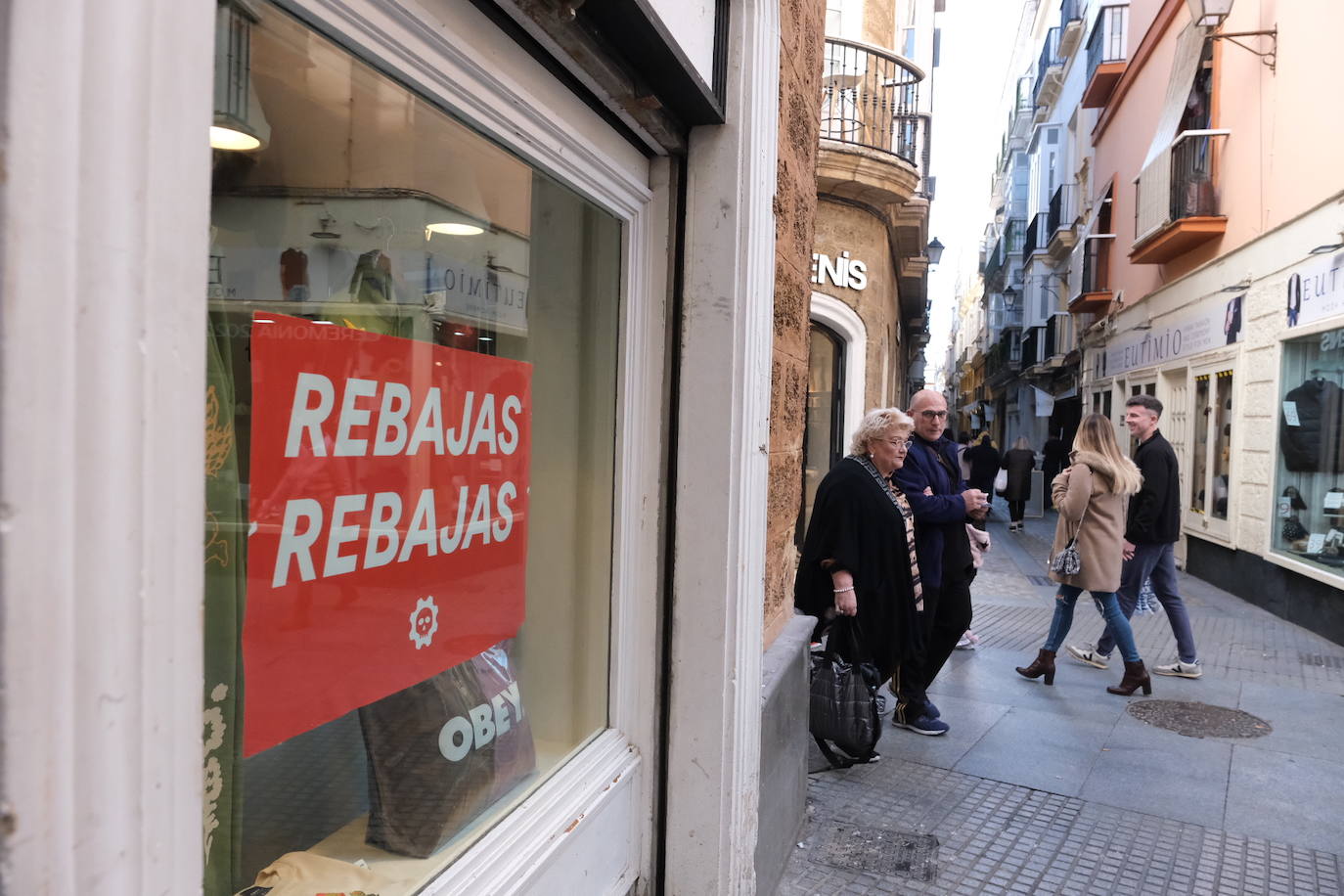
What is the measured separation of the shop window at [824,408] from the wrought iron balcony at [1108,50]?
1103cm

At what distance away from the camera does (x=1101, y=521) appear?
5.68 meters

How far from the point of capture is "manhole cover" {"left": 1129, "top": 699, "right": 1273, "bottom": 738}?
5.15m

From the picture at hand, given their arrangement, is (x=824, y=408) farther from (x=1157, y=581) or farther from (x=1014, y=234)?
(x=1014, y=234)

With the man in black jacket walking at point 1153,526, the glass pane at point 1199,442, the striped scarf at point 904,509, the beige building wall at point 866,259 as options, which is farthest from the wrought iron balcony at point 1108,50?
the striped scarf at point 904,509

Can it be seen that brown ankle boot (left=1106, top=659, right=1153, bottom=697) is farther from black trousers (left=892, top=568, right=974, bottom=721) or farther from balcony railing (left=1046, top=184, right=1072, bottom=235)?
balcony railing (left=1046, top=184, right=1072, bottom=235)

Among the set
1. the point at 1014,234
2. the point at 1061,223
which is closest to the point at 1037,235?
the point at 1061,223

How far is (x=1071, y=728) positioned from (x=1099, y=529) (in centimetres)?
127

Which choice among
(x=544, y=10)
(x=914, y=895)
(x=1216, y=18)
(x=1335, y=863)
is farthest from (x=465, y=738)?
(x=1216, y=18)

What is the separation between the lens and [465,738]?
1.89 m

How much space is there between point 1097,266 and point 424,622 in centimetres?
1986

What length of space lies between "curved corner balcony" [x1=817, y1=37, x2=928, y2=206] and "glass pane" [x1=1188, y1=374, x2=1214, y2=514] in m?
5.21

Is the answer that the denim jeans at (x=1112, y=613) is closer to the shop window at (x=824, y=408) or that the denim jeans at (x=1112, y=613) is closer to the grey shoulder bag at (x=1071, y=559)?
the grey shoulder bag at (x=1071, y=559)

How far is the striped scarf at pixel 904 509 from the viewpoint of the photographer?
174 inches

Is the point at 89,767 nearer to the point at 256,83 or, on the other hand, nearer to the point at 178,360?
the point at 178,360
